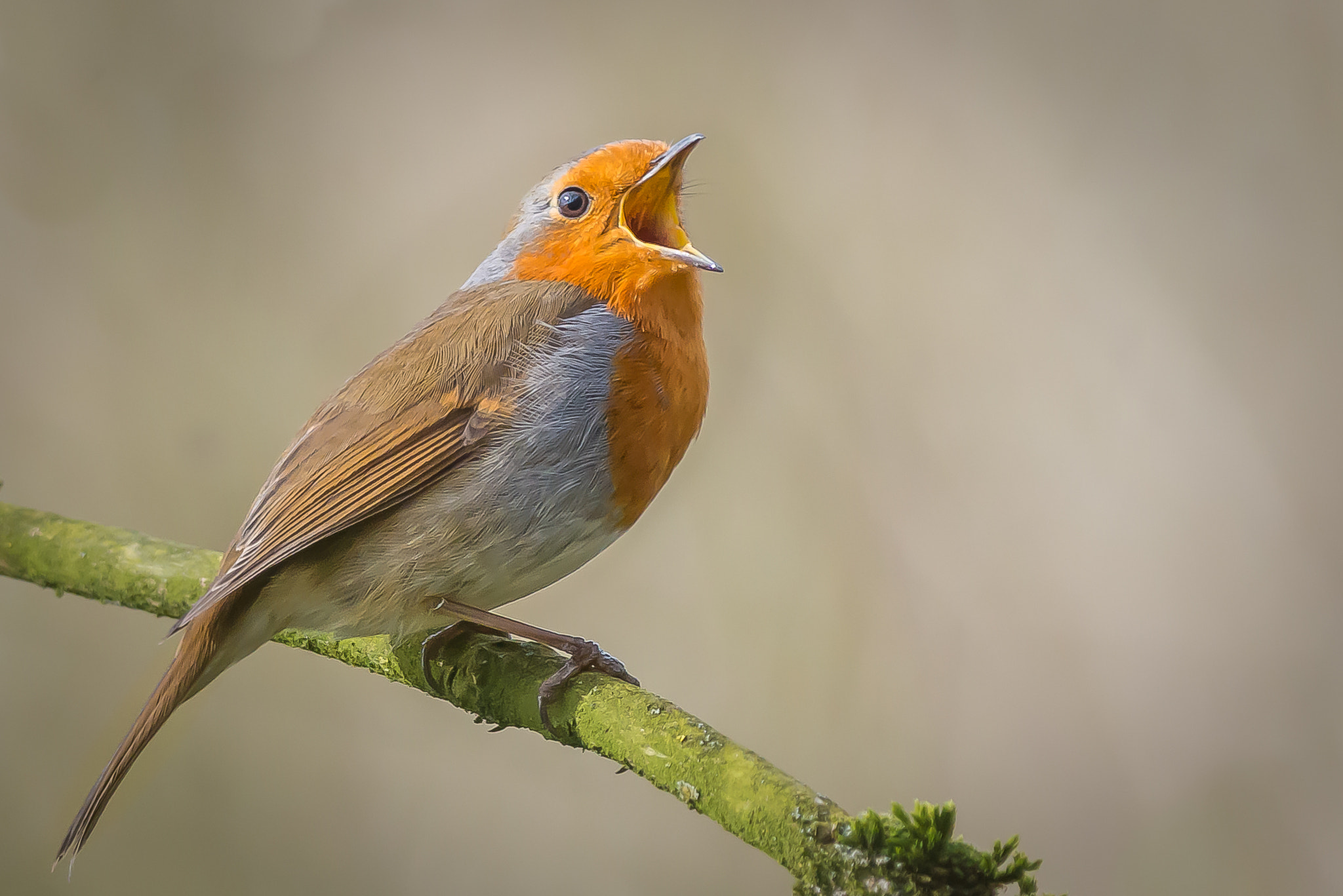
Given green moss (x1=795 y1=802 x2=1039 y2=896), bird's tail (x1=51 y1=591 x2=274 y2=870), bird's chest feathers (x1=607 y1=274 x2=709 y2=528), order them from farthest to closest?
1. bird's chest feathers (x1=607 y1=274 x2=709 y2=528)
2. bird's tail (x1=51 y1=591 x2=274 y2=870)
3. green moss (x1=795 y1=802 x2=1039 y2=896)

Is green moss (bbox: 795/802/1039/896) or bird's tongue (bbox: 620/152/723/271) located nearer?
green moss (bbox: 795/802/1039/896)

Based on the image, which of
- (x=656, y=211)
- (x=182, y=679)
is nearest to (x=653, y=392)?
(x=656, y=211)

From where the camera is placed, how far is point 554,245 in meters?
2.14

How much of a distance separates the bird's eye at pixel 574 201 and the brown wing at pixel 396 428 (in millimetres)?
219

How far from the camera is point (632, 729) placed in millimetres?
1547

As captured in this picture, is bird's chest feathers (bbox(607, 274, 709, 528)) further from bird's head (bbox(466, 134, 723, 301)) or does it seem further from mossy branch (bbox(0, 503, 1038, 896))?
mossy branch (bbox(0, 503, 1038, 896))

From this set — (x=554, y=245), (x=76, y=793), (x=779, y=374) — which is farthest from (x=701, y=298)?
(x=76, y=793)

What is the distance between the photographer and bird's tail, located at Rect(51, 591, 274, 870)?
1.71m

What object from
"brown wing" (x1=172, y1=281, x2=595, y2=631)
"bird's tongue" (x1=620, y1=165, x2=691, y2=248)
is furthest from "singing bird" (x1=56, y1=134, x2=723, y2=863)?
"bird's tongue" (x1=620, y1=165, x2=691, y2=248)

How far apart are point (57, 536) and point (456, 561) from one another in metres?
1.04

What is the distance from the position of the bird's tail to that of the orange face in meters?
0.84

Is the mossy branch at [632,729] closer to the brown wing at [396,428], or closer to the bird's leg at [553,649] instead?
the bird's leg at [553,649]

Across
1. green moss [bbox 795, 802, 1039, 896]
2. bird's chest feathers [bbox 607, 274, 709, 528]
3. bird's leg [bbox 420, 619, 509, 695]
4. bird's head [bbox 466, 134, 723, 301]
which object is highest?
bird's head [bbox 466, 134, 723, 301]

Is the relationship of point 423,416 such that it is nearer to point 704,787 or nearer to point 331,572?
point 331,572
